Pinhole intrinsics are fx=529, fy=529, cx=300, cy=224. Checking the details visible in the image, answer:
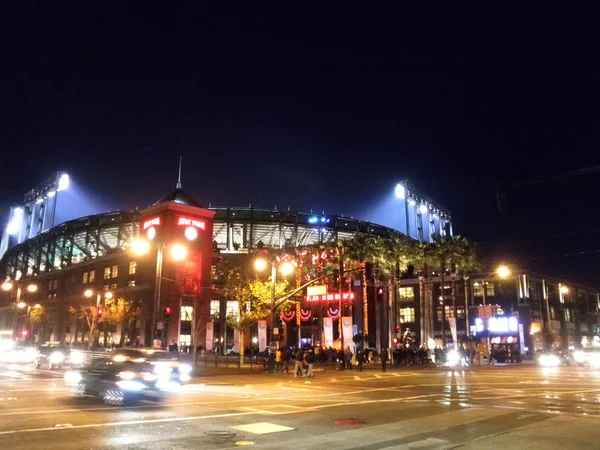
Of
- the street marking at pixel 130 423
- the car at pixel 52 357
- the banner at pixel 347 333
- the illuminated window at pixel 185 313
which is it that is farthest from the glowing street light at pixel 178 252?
the street marking at pixel 130 423

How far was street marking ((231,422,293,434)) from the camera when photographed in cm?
1196

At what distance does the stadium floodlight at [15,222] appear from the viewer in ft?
537

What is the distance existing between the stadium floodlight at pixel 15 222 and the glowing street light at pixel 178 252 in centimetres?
10799

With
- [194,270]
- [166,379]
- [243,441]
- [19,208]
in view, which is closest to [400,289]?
[194,270]

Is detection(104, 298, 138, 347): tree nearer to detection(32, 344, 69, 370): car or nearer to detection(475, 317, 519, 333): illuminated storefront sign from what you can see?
detection(32, 344, 69, 370): car

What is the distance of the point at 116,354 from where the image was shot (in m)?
18.4

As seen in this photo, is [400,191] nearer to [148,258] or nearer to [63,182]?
[148,258]

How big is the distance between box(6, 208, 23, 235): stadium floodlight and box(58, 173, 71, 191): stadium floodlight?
1140 inches

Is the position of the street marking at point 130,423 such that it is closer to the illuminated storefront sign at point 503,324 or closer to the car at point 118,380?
the car at point 118,380

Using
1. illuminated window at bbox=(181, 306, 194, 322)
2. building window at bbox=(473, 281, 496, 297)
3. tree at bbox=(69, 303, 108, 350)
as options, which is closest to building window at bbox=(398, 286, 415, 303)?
building window at bbox=(473, 281, 496, 297)

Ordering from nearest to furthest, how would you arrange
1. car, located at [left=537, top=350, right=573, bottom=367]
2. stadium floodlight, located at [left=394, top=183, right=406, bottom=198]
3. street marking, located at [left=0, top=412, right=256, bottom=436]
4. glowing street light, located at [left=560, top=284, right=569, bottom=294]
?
street marking, located at [left=0, top=412, right=256, bottom=436] < car, located at [left=537, top=350, right=573, bottom=367] < glowing street light, located at [left=560, top=284, right=569, bottom=294] < stadium floodlight, located at [left=394, top=183, right=406, bottom=198]

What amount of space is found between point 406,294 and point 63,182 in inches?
3957

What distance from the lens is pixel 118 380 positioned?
653 inches

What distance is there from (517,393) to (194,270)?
63.5 metres
